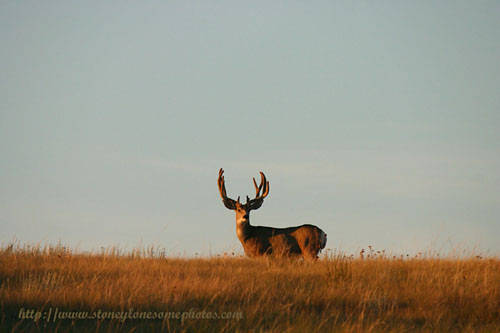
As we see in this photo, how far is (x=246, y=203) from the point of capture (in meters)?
15.2

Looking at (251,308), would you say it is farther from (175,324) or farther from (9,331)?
(9,331)

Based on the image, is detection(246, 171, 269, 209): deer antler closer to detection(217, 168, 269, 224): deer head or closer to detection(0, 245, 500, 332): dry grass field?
detection(217, 168, 269, 224): deer head

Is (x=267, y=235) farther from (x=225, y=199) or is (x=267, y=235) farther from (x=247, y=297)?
(x=247, y=297)

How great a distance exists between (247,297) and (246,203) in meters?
6.23

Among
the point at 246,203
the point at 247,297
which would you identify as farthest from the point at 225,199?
the point at 247,297

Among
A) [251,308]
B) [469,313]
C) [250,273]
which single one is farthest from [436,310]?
[250,273]

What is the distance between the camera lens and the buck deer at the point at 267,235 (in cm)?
1480

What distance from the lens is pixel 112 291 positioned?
29.6 feet

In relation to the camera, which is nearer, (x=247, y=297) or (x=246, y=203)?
(x=247, y=297)

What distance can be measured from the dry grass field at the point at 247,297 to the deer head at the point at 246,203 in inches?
93.7

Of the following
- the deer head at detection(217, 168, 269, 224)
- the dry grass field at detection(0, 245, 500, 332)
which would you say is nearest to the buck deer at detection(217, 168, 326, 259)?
the deer head at detection(217, 168, 269, 224)

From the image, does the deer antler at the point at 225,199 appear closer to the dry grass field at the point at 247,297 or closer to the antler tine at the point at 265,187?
the antler tine at the point at 265,187

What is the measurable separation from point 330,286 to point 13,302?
18.3 ft

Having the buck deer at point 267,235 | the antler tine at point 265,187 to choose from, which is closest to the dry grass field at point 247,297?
the buck deer at point 267,235
